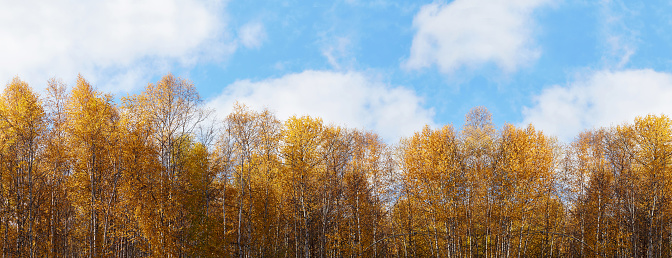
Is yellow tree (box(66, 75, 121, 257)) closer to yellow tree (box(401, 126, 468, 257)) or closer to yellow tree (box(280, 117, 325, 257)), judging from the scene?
yellow tree (box(280, 117, 325, 257))

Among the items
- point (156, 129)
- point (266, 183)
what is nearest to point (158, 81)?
point (156, 129)

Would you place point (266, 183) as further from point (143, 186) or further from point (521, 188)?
point (521, 188)

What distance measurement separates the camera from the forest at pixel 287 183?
18938mm

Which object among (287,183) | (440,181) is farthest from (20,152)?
(440,181)

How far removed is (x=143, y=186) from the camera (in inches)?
733

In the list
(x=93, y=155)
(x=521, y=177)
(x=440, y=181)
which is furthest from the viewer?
(x=521, y=177)

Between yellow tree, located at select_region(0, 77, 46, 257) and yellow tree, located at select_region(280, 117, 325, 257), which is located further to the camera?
yellow tree, located at select_region(280, 117, 325, 257)

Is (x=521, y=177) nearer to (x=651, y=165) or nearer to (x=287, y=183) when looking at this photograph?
(x=651, y=165)

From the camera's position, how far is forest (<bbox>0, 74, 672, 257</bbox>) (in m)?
18.9

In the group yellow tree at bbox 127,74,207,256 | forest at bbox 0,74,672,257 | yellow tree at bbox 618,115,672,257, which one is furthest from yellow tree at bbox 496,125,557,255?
yellow tree at bbox 127,74,207,256

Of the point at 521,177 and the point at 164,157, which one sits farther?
the point at 521,177

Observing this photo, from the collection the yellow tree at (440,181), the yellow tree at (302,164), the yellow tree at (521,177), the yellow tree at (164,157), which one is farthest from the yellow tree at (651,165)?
the yellow tree at (164,157)

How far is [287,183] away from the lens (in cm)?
2527

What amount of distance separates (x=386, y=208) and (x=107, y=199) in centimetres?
1879
